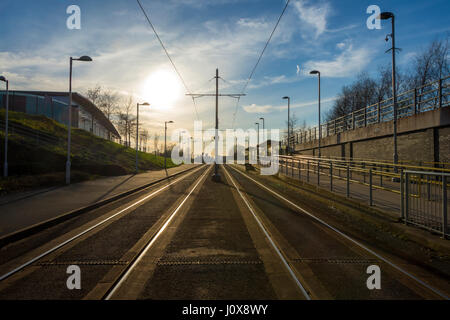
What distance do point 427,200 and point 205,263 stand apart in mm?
5286

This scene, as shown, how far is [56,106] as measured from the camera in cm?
4722

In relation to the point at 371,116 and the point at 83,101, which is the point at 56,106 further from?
the point at 371,116

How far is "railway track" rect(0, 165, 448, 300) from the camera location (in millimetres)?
3439

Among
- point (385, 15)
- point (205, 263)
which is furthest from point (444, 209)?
point (385, 15)

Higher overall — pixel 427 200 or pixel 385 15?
pixel 385 15

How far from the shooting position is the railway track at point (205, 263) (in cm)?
344

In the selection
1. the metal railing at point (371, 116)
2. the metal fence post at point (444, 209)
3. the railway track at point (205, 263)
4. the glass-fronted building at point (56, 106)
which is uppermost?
the glass-fronted building at point (56, 106)

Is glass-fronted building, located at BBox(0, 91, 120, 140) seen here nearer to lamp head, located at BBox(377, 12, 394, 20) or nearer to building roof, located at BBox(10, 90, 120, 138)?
building roof, located at BBox(10, 90, 120, 138)

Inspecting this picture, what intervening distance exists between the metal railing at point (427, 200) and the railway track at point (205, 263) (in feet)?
5.94

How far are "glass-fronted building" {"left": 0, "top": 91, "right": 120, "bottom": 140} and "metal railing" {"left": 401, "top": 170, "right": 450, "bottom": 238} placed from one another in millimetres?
49389

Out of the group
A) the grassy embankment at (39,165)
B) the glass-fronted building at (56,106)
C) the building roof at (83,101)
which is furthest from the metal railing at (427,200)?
the building roof at (83,101)

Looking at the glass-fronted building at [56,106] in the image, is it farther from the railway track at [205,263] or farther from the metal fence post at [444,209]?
the metal fence post at [444,209]
